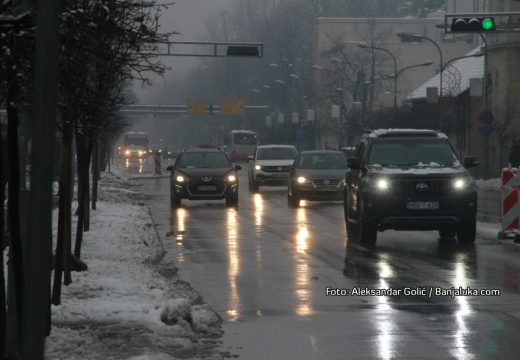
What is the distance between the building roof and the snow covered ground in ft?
190

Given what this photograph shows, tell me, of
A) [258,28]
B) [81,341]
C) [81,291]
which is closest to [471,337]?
[81,341]

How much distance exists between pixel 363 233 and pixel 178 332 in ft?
35.0

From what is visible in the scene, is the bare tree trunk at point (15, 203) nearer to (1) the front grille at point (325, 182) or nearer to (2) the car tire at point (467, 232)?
(2) the car tire at point (467, 232)

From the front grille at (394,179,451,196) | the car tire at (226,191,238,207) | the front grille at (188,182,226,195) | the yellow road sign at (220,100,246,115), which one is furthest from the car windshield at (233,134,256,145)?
the front grille at (394,179,451,196)

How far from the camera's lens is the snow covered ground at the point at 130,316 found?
986cm

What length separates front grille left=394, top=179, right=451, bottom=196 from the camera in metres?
20.7

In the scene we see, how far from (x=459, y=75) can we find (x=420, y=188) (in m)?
56.1

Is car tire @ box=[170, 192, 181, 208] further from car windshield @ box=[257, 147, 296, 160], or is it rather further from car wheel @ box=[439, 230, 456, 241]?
car wheel @ box=[439, 230, 456, 241]

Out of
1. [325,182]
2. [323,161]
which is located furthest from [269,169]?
[325,182]

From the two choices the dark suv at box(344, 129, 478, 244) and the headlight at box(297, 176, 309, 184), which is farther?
the headlight at box(297, 176, 309, 184)

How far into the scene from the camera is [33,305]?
5574mm

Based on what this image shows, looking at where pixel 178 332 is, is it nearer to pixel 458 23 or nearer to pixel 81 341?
pixel 81 341

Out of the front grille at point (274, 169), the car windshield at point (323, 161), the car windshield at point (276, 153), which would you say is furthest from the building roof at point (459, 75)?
the car windshield at point (323, 161)

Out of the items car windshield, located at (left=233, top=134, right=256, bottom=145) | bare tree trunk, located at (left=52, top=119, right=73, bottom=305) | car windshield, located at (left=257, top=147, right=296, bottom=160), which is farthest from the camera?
car windshield, located at (left=233, top=134, right=256, bottom=145)
